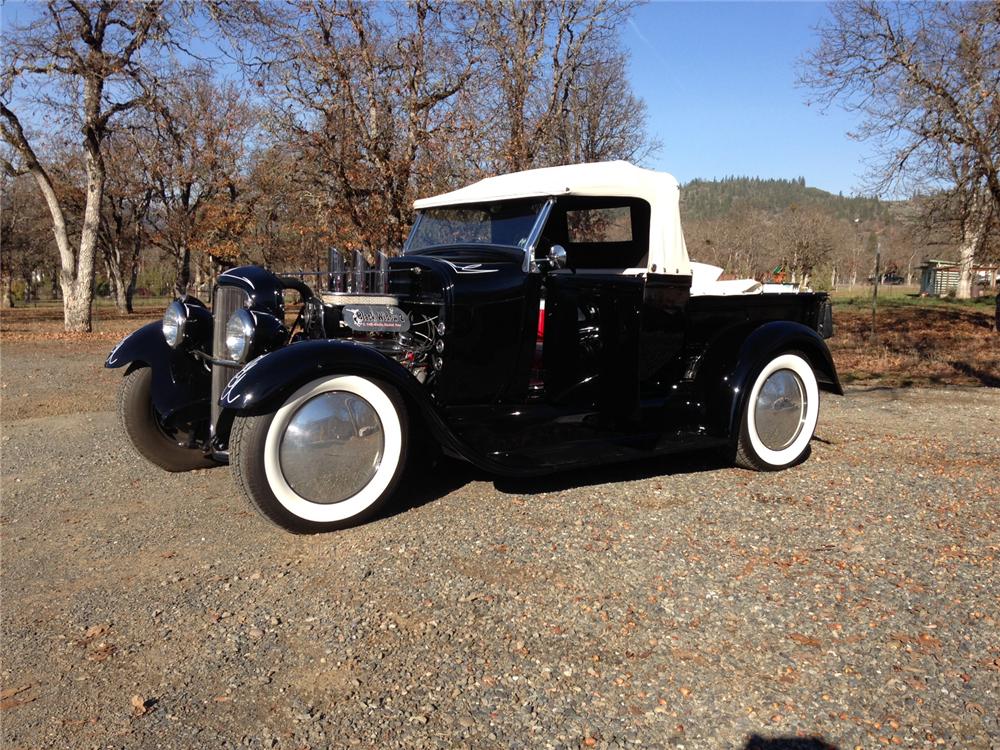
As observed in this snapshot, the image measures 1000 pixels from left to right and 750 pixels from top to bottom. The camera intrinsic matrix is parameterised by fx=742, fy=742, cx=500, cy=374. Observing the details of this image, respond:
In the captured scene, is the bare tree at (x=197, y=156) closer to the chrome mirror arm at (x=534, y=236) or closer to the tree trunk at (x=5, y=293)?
the tree trunk at (x=5, y=293)

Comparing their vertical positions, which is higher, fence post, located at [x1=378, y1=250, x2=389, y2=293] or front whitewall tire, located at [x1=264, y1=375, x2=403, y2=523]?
fence post, located at [x1=378, y1=250, x2=389, y2=293]

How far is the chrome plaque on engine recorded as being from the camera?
425 cm

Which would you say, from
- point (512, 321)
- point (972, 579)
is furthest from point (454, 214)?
point (972, 579)

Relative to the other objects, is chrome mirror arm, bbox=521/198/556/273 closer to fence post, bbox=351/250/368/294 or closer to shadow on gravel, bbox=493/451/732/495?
fence post, bbox=351/250/368/294

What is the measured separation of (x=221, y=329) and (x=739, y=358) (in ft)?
11.0

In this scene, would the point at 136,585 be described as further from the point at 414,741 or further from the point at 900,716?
the point at 900,716

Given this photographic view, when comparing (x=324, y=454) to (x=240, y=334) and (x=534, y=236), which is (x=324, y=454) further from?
(x=534, y=236)

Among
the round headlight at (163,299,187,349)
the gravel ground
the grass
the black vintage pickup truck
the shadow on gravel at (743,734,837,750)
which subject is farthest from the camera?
the grass

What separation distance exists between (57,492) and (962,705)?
493 centimetres

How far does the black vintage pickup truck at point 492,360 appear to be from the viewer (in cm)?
379

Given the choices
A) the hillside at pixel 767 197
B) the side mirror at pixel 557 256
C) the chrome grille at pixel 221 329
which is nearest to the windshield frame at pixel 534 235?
the side mirror at pixel 557 256

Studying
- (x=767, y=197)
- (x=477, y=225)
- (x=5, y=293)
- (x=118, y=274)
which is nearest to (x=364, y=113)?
(x=477, y=225)

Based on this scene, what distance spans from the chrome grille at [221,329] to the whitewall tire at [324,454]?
0.74m

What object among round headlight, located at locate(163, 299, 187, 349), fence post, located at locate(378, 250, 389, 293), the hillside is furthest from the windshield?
the hillside
